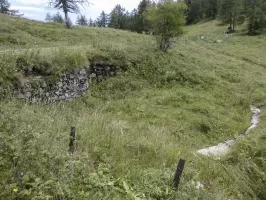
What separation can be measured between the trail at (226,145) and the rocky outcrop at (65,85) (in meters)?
6.44

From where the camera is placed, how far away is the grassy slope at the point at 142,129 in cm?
324

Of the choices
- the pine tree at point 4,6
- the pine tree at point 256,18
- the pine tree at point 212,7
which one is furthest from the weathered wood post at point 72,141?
the pine tree at point 212,7

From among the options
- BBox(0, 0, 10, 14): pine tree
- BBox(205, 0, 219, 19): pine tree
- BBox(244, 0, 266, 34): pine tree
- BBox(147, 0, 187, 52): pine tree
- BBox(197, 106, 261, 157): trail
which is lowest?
BBox(197, 106, 261, 157): trail

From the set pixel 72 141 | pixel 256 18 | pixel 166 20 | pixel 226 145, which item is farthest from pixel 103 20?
pixel 72 141

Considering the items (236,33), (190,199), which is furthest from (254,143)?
(236,33)

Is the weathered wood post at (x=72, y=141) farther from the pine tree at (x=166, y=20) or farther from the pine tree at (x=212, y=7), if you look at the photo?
the pine tree at (x=212, y=7)

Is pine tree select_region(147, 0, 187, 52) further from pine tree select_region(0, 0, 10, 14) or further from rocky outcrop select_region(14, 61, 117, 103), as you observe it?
pine tree select_region(0, 0, 10, 14)

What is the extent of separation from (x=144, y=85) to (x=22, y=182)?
35.1ft

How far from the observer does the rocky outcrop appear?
8.32 meters

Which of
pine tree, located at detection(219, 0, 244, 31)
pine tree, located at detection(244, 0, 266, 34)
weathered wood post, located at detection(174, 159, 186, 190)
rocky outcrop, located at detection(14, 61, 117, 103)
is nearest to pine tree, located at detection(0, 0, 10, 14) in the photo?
rocky outcrop, located at detection(14, 61, 117, 103)

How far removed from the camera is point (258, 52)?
84.9 feet

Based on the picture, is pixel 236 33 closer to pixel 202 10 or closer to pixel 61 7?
pixel 202 10

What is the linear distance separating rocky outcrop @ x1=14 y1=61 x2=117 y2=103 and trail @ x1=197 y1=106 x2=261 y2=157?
21.1 feet

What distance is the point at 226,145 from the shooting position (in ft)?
28.0
